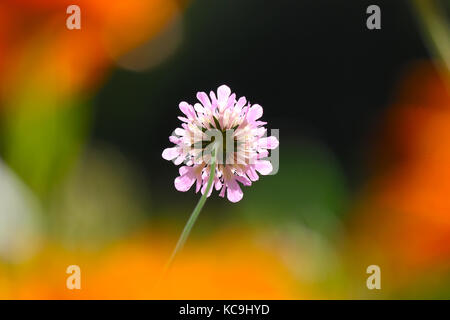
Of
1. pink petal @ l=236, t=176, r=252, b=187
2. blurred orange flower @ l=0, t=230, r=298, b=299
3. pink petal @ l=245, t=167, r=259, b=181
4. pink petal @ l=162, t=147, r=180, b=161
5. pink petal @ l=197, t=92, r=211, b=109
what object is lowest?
blurred orange flower @ l=0, t=230, r=298, b=299

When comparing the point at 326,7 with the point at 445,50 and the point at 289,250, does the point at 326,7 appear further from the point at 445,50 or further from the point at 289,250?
the point at 289,250

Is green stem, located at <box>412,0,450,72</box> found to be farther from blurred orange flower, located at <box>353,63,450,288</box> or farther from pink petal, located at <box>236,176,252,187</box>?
pink petal, located at <box>236,176,252,187</box>

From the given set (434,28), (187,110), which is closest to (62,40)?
(187,110)

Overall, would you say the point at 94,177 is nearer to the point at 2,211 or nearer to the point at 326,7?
the point at 2,211

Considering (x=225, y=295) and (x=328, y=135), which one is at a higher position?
(x=328, y=135)

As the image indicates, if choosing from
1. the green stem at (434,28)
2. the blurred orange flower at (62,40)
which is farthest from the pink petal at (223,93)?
the green stem at (434,28)

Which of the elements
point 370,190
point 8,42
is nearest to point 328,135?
point 370,190

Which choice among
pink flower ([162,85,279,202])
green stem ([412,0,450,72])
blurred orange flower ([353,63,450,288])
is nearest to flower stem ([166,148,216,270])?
pink flower ([162,85,279,202])
